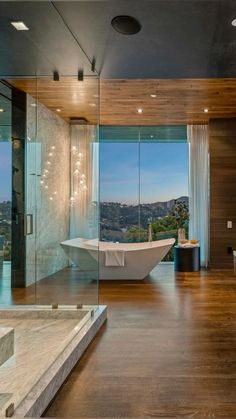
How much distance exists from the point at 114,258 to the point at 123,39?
366cm

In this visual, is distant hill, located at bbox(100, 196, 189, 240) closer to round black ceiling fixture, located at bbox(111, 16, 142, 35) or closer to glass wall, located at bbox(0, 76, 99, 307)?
glass wall, located at bbox(0, 76, 99, 307)

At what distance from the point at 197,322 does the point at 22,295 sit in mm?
2464

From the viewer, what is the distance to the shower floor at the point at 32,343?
7.30 ft

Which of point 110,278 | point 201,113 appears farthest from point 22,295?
point 201,113

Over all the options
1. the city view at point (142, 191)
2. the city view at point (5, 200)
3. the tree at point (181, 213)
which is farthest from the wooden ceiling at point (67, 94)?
the tree at point (181, 213)

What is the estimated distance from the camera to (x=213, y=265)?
6918 millimetres

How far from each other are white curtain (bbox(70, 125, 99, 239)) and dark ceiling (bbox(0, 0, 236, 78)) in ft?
7.23

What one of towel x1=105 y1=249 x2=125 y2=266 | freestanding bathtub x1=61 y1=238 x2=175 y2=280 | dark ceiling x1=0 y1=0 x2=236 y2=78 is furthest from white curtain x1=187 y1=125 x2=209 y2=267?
dark ceiling x1=0 y1=0 x2=236 y2=78

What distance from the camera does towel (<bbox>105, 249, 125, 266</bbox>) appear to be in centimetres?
569

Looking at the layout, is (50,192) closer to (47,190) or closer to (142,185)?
(47,190)

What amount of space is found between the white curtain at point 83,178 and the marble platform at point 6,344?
109 inches

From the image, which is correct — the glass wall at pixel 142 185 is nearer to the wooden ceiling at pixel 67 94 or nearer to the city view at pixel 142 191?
the city view at pixel 142 191

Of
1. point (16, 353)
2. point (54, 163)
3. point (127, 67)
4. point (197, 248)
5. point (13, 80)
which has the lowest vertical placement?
point (16, 353)

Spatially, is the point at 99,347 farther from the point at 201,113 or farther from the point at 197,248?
the point at 201,113
